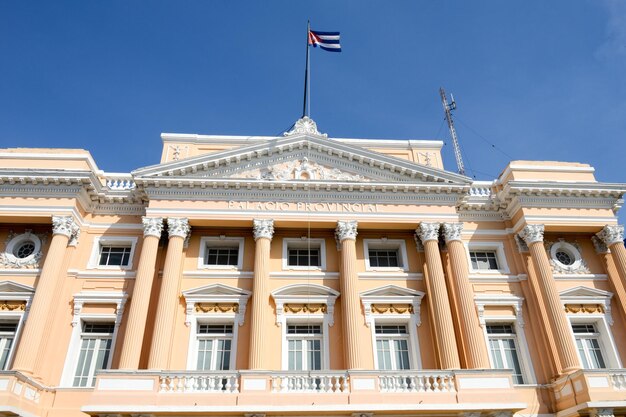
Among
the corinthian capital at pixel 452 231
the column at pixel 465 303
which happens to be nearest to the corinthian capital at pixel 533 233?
the column at pixel 465 303

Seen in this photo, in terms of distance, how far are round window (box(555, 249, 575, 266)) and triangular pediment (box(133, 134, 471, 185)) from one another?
16.1ft

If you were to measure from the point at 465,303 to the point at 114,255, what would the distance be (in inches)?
529

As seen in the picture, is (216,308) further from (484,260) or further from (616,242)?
(616,242)

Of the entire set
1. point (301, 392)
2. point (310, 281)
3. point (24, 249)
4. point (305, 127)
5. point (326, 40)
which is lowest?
point (301, 392)

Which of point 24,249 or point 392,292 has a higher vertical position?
point 24,249

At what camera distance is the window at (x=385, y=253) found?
802 inches

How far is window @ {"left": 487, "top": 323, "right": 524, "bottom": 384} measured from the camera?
60.9 feet

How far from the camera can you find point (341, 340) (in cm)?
1816

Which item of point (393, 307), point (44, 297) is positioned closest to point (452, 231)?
point (393, 307)

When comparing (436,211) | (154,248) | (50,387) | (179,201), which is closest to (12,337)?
A: (50,387)

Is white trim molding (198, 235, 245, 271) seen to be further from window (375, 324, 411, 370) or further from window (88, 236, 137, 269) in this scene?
window (375, 324, 411, 370)

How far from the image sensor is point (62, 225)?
61.9ft

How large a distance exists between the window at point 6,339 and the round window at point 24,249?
2.56 metres

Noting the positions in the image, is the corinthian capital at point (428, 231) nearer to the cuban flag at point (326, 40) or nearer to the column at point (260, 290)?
the column at point (260, 290)
